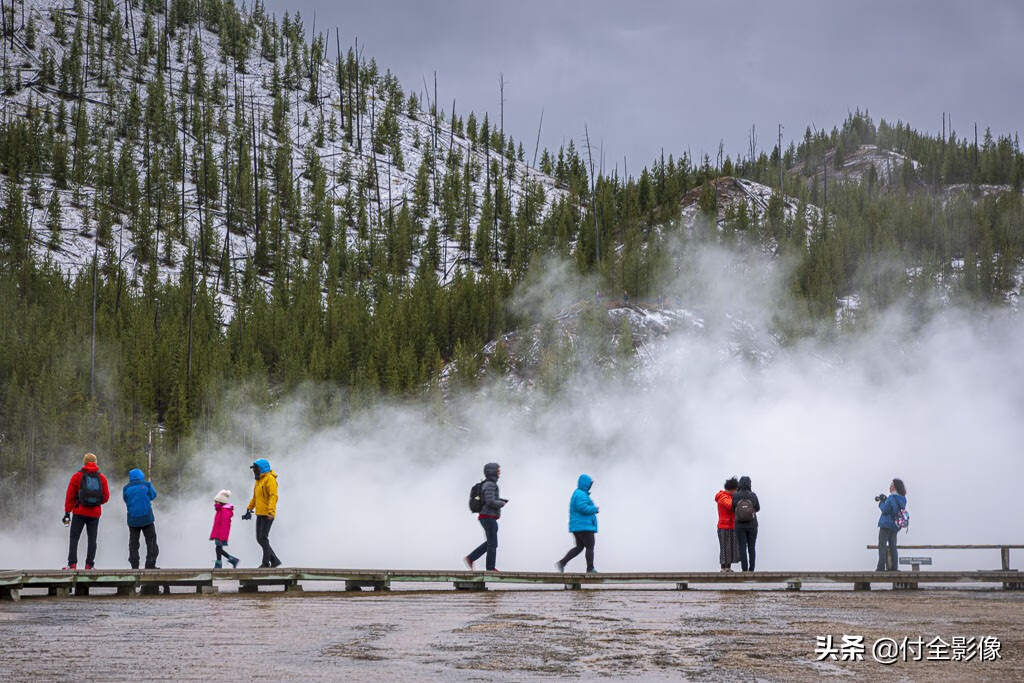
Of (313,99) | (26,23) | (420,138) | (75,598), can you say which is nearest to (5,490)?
(75,598)

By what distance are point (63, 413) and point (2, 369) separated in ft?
16.0

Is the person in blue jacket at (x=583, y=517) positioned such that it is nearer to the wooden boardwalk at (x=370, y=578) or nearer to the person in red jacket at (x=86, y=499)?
the wooden boardwalk at (x=370, y=578)

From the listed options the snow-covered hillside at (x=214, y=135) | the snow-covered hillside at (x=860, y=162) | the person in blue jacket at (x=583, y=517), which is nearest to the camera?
the person in blue jacket at (x=583, y=517)

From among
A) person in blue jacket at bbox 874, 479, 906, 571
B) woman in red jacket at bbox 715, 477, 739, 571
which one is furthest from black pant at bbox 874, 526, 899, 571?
woman in red jacket at bbox 715, 477, 739, 571

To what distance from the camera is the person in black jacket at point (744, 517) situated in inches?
706

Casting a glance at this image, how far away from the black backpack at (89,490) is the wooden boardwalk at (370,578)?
1275mm

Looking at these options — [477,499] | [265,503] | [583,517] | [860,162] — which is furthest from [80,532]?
[860,162]

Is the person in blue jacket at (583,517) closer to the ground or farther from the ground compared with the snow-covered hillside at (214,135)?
closer to the ground

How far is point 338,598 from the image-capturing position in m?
14.1

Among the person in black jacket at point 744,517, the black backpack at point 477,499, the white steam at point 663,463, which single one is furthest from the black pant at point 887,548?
the white steam at point 663,463

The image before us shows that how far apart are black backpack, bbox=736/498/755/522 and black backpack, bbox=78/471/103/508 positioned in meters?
9.57

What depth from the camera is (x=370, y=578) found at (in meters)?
16.1

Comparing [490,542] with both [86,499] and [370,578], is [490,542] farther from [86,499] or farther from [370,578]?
[86,499]

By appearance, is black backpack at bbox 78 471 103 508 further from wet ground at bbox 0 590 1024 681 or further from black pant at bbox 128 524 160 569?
wet ground at bbox 0 590 1024 681
